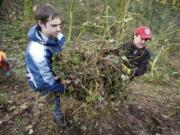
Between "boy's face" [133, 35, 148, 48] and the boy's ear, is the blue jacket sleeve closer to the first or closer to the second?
the boy's ear

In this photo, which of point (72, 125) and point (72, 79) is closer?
point (72, 79)

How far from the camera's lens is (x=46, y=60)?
3295mm

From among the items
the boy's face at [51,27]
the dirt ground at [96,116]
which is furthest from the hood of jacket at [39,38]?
the dirt ground at [96,116]

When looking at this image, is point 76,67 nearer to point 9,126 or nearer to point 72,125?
point 72,125

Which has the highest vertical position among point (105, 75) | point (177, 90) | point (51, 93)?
point (105, 75)

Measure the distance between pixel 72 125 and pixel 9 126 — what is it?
74 centimetres

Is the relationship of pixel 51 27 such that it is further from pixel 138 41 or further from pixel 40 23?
pixel 138 41

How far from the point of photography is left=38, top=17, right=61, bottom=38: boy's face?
3.27 metres

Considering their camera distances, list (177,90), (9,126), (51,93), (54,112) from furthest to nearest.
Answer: (177,90)
(9,126)
(54,112)
(51,93)

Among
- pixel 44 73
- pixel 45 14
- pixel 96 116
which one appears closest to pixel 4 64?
pixel 96 116

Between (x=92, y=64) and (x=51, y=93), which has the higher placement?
(x=92, y=64)

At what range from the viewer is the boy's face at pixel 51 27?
3.27 m

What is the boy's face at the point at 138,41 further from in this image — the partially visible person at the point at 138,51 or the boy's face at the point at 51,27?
the boy's face at the point at 51,27

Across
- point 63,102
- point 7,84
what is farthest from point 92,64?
point 7,84
